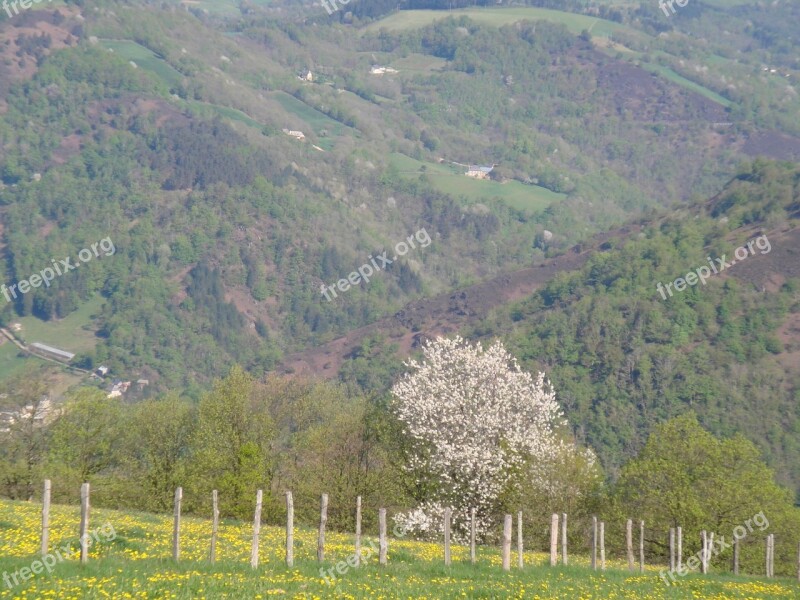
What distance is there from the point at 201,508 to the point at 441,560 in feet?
110

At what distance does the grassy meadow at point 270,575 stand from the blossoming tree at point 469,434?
15.8 m

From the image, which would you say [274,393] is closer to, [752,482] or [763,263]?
[752,482]

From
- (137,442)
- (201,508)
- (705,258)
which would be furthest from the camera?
(705,258)

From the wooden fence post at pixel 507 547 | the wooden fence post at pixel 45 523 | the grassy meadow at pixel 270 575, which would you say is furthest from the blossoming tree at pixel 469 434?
the wooden fence post at pixel 45 523

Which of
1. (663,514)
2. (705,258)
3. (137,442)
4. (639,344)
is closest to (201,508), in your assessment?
(137,442)

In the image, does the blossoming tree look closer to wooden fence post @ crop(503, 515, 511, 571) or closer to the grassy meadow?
the grassy meadow

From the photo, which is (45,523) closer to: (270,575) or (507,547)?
(270,575)

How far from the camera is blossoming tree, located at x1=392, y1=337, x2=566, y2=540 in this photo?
52.8 m

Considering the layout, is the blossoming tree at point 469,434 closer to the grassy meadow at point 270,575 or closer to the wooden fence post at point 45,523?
the grassy meadow at point 270,575

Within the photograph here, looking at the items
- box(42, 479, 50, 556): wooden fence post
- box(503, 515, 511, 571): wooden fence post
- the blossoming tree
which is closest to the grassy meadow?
box(503, 515, 511, 571): wooden fence post

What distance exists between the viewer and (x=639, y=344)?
572 ft

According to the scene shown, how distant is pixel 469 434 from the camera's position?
5378 cm

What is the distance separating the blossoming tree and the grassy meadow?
51.9 feet

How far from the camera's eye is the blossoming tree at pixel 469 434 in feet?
173
